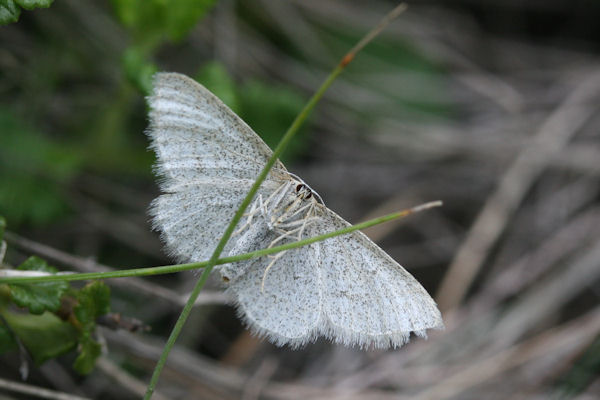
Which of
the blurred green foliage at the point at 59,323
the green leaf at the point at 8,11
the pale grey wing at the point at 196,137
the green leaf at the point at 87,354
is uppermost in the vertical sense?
the green leaf at the point at 8,11

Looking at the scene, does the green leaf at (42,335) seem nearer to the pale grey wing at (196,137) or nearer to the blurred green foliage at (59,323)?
the blurred green foliage at (59,323)

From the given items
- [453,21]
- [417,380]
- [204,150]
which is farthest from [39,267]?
[453,21]

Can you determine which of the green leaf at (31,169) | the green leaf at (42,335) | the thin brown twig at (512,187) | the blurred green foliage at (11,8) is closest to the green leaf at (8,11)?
the blurred green foliage at (11,8)

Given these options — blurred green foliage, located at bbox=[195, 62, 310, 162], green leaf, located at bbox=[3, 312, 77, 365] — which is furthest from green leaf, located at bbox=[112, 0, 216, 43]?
green leaf, located at bbox=[3, 312, 77, 365]

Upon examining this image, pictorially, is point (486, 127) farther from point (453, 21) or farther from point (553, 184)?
point (453, 21)

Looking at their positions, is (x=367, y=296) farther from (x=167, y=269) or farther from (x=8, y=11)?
(x=8, y=11)
